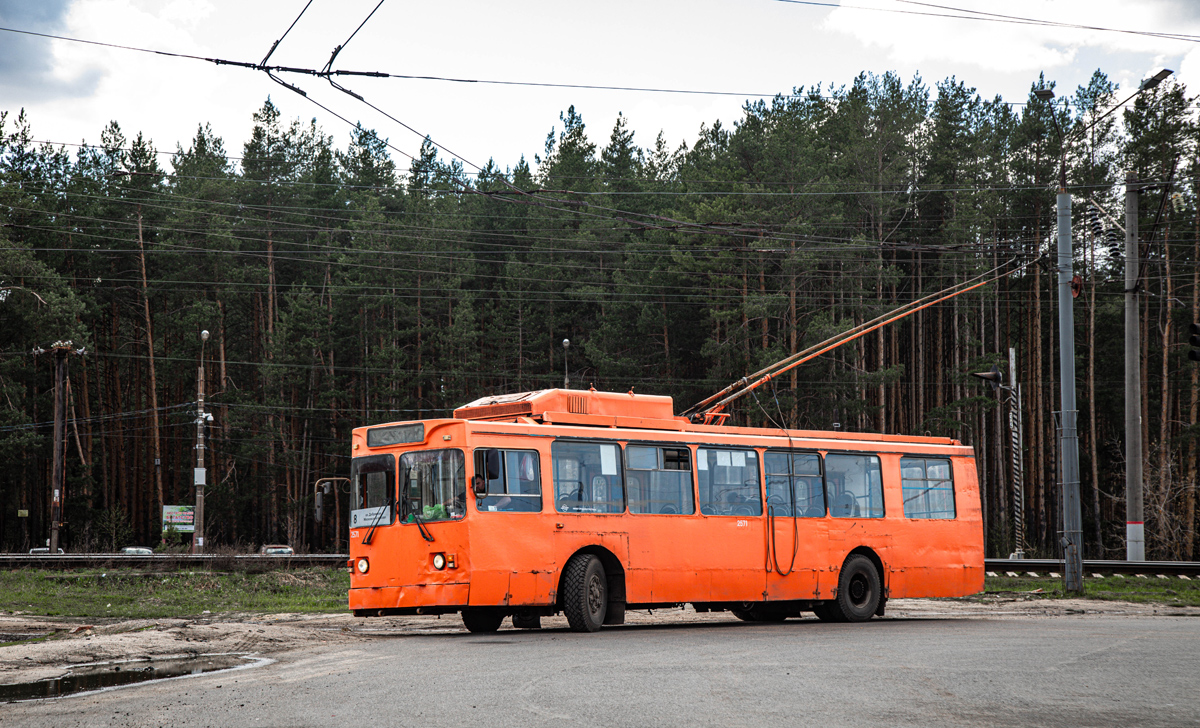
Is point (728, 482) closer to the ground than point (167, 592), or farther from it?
farther from it

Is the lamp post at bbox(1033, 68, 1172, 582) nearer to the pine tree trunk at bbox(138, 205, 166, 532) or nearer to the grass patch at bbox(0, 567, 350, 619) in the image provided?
the grass patch at bbox(0, 567, 350, 619)

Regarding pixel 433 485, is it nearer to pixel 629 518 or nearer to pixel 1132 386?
pixel 629 518

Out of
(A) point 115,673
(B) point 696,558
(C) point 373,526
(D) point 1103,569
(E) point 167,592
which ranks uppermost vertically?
(C) point 373,526

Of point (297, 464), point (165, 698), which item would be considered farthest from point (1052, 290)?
point (165, 698)

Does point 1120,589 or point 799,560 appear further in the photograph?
point 1120,589

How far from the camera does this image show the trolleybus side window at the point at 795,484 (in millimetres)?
17938

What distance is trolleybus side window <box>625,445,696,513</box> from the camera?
53.7 feet

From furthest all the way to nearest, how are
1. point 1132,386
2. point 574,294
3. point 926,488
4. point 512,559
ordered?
1. point 574,294
2. point 1132,386
3. point 926,488
4. point 512,559

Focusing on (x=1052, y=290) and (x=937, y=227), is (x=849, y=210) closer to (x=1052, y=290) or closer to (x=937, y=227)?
(x=937, y=227)

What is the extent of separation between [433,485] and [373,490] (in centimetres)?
112

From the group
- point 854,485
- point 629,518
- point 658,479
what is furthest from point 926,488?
point 629,518

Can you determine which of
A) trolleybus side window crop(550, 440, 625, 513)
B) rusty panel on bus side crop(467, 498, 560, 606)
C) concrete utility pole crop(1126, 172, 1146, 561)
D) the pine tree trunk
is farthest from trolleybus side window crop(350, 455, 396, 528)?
the pine tree trunk

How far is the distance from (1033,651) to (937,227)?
47.3m

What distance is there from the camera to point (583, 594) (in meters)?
15.3
